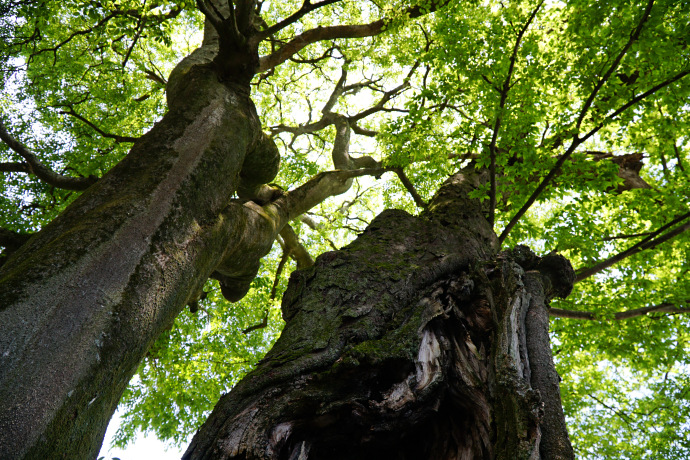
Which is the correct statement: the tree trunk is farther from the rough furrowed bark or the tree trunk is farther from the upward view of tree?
the rough furrowed bark

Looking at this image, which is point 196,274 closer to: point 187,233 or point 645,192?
point 187,233

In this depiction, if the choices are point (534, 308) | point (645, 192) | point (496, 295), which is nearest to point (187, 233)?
point (496, 295)

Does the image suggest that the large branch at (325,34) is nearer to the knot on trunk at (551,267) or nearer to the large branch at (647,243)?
the knot on trunk at (551,267)

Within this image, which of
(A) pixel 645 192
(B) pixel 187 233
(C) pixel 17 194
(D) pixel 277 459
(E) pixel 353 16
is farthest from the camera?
(E) pixel 353 16

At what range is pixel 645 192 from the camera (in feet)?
20.9

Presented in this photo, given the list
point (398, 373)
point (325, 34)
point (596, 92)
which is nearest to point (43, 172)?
point (325, 34)

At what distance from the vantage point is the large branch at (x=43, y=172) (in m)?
4.36

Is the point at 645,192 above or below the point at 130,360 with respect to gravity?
above

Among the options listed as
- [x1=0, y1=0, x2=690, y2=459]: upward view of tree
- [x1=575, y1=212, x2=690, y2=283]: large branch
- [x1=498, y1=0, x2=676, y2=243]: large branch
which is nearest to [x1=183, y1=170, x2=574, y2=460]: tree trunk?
[x1=0, y1=0, x2=690, y2=459]: upward view of tree

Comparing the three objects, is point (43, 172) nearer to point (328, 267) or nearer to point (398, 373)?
point (328, 267)

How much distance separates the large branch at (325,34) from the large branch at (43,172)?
307 centimetres

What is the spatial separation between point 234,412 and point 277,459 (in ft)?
0.94

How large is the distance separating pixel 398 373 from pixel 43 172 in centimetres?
459

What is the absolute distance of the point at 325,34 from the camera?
6.46m
